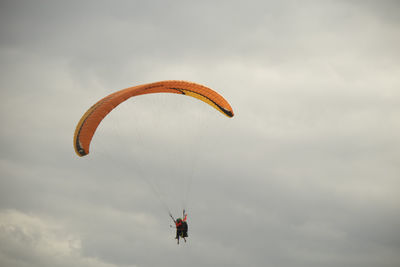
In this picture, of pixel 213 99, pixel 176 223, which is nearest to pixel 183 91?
pixel 213 99

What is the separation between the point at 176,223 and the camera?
51.1 m

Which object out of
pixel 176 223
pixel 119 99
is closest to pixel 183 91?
pixel 119 99

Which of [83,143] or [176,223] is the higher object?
[83,143]

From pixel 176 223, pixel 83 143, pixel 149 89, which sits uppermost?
→ pixel 149 89

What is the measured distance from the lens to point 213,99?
5344 centimetres

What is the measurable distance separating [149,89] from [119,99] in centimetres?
282

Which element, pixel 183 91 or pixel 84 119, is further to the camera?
pixel 183 91

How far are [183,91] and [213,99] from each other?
2.46 meters

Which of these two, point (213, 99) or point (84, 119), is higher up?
point (213, 99)

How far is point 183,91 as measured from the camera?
5366 centimetres

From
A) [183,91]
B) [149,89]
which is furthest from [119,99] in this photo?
[183,91]

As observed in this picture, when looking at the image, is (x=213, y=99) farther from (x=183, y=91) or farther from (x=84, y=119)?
(x=84, y=119)

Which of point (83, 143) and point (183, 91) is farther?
point (183, 91)

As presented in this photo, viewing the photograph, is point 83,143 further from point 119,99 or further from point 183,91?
point 183,91
